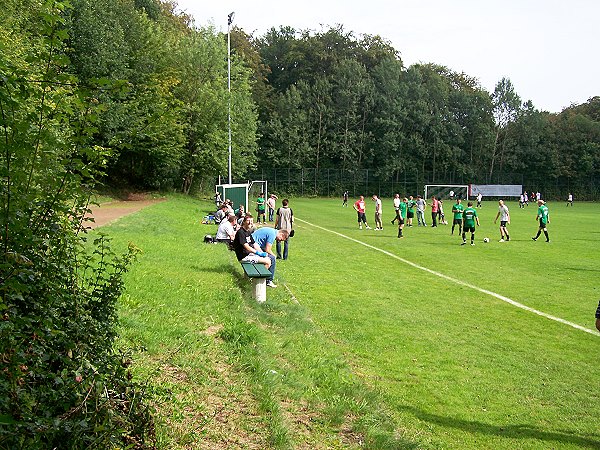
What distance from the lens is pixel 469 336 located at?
9.10 meters

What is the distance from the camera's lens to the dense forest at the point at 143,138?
10.3ft

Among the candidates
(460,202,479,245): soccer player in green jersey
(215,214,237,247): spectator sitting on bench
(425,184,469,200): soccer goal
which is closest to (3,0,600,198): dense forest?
(425,184,469,200): soccer goal

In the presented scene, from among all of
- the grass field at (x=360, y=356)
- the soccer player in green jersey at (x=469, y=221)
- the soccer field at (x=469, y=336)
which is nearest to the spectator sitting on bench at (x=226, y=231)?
the grass field at (x=360, y=356)

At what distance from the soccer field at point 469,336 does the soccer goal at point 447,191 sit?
5000 cm

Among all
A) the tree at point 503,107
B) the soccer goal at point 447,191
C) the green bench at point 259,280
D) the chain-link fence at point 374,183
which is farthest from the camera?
the tree at point 503,107

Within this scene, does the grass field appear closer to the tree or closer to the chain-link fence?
the chain-link fence

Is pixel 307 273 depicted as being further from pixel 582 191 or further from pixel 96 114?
pixel 582 191

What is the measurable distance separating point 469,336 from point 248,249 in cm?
473

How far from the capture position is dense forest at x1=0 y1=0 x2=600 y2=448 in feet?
10.3

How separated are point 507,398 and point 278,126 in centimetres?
6561

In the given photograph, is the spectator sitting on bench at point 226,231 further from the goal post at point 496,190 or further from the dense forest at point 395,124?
the goal post at point 496,190

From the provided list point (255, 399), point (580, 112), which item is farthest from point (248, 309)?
point (580, 112)

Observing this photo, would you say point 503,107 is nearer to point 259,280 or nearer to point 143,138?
point 259,280

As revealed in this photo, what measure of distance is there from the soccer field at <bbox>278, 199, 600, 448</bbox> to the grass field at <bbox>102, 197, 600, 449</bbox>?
26mm
